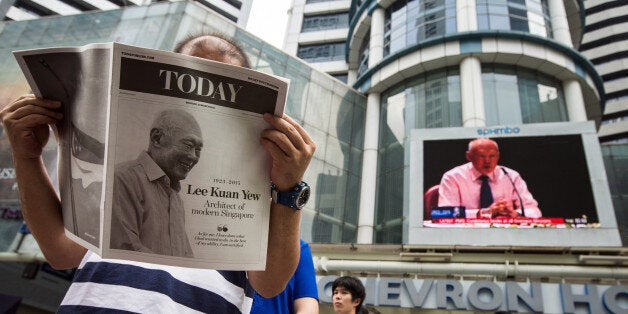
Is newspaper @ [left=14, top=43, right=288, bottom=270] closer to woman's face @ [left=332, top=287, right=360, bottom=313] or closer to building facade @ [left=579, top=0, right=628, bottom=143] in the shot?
woman's face @ [left=332, top=287, right=360, bottom=313]

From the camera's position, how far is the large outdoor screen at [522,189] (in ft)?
31.3

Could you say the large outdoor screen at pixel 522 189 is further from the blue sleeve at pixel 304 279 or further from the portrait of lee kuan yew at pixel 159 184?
the portrait of lee kuan yew at pixel 159 184

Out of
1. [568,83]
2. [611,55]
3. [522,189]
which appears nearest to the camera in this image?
[522,189]

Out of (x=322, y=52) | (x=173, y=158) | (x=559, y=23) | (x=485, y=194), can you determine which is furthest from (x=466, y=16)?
(x=173, y=158)

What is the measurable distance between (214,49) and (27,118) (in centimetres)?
58

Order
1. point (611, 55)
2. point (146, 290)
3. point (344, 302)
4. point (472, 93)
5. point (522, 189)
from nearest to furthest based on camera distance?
point (146, 290), point (344, 302), point (522, 189), point (472, 93), point (611, 55)

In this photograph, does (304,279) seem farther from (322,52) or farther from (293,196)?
(322,52)

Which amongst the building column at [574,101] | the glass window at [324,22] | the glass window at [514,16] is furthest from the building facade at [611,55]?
the glass window at [514,16]

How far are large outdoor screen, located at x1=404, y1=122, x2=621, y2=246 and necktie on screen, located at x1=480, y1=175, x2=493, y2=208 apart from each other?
0.50 ft

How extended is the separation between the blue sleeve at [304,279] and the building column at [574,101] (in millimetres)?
15085

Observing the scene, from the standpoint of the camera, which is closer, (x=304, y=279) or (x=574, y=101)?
(x=304, y=279)

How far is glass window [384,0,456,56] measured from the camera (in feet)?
50.4

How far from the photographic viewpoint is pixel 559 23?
15.4 m

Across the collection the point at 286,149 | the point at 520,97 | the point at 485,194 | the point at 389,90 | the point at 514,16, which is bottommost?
the point at 286,149
